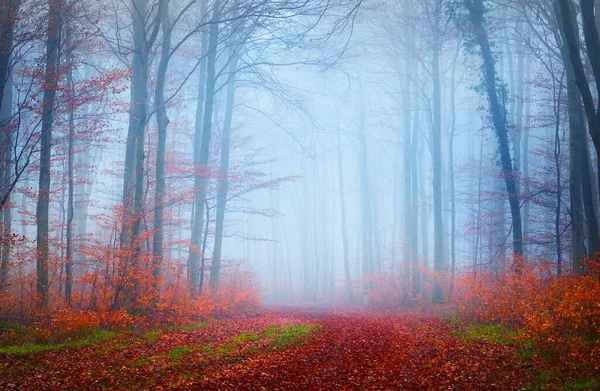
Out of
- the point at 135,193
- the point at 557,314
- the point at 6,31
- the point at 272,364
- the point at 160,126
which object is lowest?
the point at 272,364

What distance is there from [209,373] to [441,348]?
4706 millimetres

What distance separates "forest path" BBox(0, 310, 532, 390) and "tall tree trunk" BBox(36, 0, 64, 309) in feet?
12.4

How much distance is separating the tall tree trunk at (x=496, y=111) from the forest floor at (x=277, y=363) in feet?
24.8

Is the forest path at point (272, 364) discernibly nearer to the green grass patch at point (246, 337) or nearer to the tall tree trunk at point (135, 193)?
the green grass patch at point (246, 337)

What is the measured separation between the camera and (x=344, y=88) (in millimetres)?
32406

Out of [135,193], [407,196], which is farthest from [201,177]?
[407,196]

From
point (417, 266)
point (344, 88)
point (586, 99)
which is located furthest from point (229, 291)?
point (344, 88)

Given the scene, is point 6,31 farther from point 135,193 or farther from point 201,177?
point 201,177

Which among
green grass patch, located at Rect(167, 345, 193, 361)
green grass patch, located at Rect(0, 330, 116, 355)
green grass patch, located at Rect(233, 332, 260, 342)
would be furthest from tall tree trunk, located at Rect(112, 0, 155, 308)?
green grass patch, located at Rect(167, 345, 193, 361)

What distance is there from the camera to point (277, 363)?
8141mm

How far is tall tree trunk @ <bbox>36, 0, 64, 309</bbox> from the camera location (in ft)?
39.9

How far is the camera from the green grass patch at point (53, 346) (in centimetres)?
839

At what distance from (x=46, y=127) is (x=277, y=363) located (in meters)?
9.57

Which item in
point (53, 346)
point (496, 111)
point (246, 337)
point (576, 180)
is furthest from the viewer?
point (496, 111)
